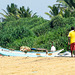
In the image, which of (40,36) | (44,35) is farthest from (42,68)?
(40,36)

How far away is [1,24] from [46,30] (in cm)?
1310

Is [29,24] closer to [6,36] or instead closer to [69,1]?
[69,1]

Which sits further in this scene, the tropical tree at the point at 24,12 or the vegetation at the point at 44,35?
the tropical tree at the point at 24,12

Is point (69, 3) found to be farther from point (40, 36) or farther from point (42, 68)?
point (42, 68)

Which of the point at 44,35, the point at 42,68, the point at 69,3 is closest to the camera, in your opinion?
the point at 42,68

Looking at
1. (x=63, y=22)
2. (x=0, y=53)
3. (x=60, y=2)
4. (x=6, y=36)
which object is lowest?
(x=0, y=53)

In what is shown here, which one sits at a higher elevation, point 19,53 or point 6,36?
point 6,36

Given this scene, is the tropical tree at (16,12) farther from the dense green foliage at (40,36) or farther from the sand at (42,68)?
the sand at (42,68)

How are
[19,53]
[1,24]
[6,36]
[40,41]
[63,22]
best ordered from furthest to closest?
[1,24] → [63,22] → [6,36] → [40,41] → [19,53]

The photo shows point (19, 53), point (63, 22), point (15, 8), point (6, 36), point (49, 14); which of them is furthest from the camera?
point (15, 8)

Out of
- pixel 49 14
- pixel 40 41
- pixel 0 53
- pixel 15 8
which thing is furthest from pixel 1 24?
pixel 0 53

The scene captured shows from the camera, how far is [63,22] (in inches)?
1078

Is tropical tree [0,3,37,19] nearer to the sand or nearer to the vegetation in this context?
the vegetation

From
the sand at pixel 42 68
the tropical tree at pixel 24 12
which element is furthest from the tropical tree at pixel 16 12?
the sand at pixel 42 68
